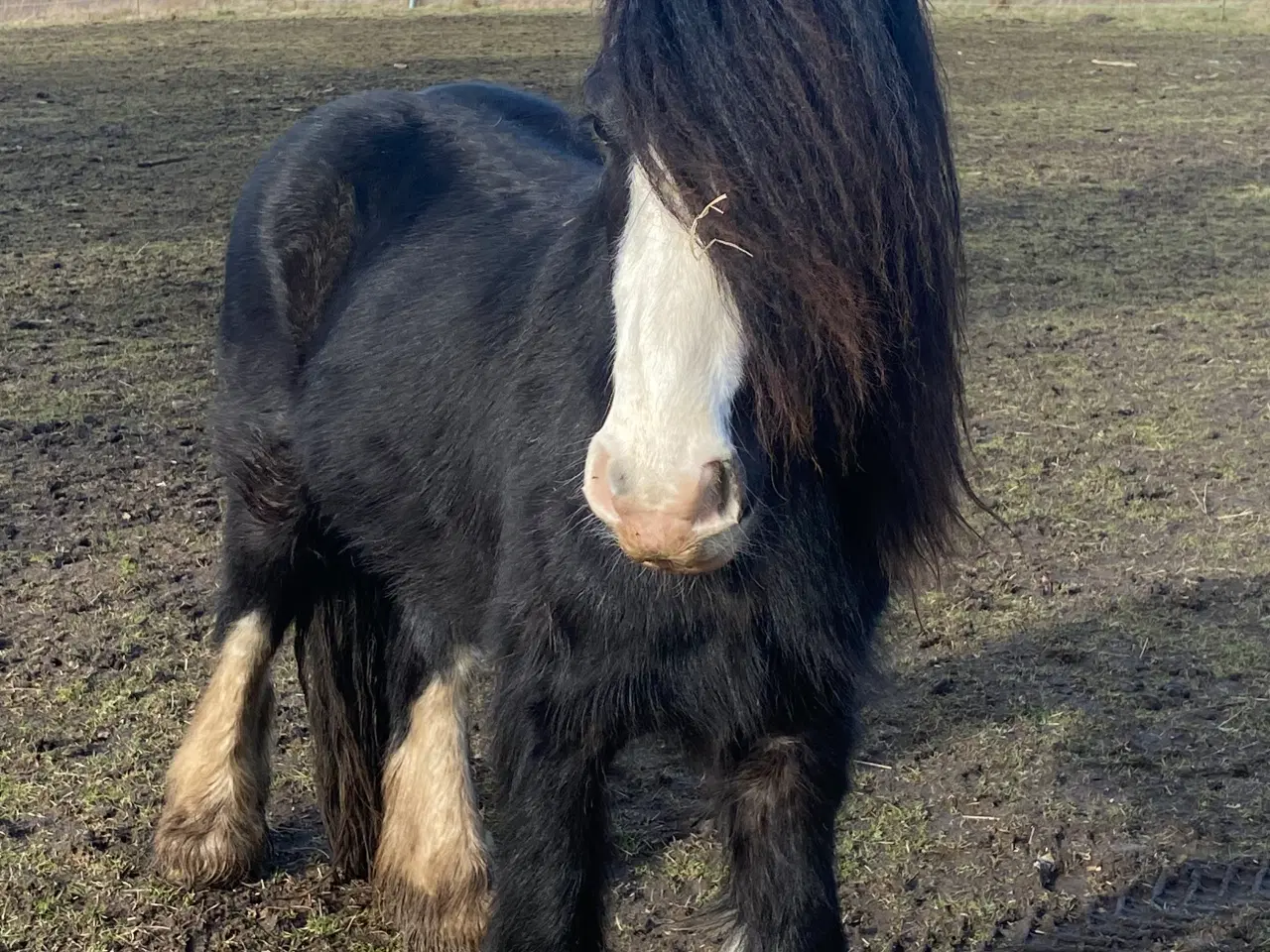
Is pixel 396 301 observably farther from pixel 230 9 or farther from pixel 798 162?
pixel 230 9

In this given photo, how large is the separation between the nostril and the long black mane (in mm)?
144

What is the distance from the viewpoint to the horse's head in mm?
1871

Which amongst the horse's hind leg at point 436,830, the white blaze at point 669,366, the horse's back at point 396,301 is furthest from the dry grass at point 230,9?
the white blaze at point 669,366

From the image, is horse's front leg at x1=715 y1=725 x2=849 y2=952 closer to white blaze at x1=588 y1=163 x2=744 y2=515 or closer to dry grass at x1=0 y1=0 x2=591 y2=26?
white blaze at x1=588 y1=163 x2=744 y2=515

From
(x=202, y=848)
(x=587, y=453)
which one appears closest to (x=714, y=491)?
(x=587, y=453)

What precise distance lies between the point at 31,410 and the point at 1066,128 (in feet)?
32.8

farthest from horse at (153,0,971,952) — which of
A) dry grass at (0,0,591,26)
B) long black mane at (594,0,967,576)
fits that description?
dry grass at (0,0,591,26)

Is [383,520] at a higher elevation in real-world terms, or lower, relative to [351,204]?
lower

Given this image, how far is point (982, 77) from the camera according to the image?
15.9 meters

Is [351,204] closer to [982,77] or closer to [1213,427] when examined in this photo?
[1213,427]

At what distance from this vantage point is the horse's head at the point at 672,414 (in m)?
1.87

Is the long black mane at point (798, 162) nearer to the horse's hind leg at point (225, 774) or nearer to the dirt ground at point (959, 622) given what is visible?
the dirt ground at point (959, 622)

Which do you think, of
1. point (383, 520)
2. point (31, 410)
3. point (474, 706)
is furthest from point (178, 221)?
point (383, 520)

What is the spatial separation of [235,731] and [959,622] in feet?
7.43
